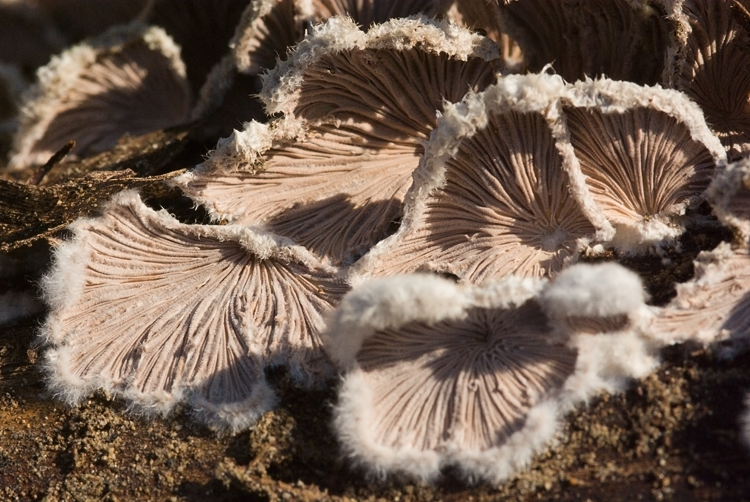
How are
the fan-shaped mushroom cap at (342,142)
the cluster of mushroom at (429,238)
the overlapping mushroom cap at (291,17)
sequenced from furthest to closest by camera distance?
the overlapping mushroom cap at (291,17) < the fan-shaped mushroom cap at (342,142) < the cluster of mushroom at (429,238)

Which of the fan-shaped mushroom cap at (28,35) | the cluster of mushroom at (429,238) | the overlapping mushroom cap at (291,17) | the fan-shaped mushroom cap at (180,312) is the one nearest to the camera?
the cluster of mushroom at (429,238)

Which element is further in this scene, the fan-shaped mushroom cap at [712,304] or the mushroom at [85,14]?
the mushroom at [85,14]

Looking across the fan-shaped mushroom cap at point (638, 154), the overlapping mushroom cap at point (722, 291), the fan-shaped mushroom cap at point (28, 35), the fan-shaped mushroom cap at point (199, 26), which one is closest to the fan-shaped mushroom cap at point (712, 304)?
the overlapping mushroom cap at point (722, 291)

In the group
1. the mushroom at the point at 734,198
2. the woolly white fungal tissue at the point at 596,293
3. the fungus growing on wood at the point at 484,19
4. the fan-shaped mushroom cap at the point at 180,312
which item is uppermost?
the fungus growing on wood at the point at 484,19

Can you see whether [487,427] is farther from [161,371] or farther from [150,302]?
[150,302]

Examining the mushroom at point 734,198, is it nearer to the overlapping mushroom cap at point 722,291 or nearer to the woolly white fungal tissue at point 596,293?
the overlapping mushroom cap at point 722,291

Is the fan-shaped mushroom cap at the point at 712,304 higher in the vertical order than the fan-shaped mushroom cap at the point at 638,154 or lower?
lower
